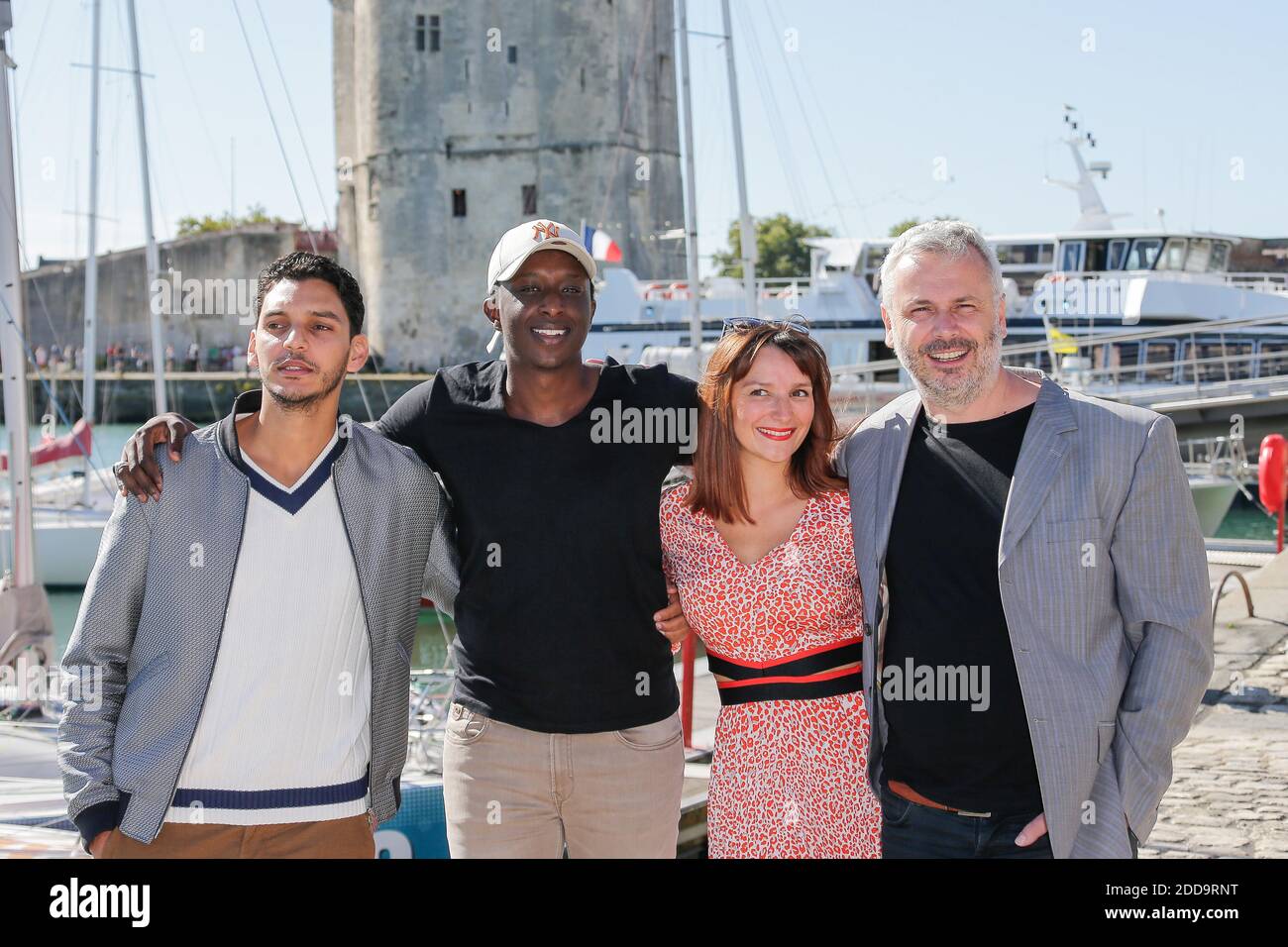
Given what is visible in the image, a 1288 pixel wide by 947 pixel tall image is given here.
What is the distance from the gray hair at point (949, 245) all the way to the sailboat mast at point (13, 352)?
5.43m

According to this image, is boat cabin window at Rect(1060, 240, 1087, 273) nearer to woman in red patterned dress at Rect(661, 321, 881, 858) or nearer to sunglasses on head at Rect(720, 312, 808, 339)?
sunglasses on head at Rect(720, 312, 808, 339)

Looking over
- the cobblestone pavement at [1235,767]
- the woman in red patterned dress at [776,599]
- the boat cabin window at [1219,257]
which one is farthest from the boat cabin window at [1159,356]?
the woman in red patterned dress at [776,599]

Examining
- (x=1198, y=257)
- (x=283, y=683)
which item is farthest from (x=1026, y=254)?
(x=283, y=683)

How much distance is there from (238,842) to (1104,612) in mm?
1909

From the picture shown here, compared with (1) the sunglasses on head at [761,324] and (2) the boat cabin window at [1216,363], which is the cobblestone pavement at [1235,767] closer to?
(1) the sunglasses on head at [761,324]

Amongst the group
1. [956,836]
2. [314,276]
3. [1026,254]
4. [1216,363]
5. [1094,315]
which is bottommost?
[956,836]

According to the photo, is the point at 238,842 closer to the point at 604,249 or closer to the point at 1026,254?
the point at 604,249

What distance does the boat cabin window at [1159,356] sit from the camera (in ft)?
71.6

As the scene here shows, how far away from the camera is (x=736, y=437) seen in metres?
3.11

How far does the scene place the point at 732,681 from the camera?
3.03 m

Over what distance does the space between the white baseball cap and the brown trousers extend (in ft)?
4.55

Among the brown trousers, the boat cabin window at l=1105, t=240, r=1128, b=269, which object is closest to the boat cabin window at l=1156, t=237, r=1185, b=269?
the boat cabin window at l=1105, t=240, r=1128, b=269
